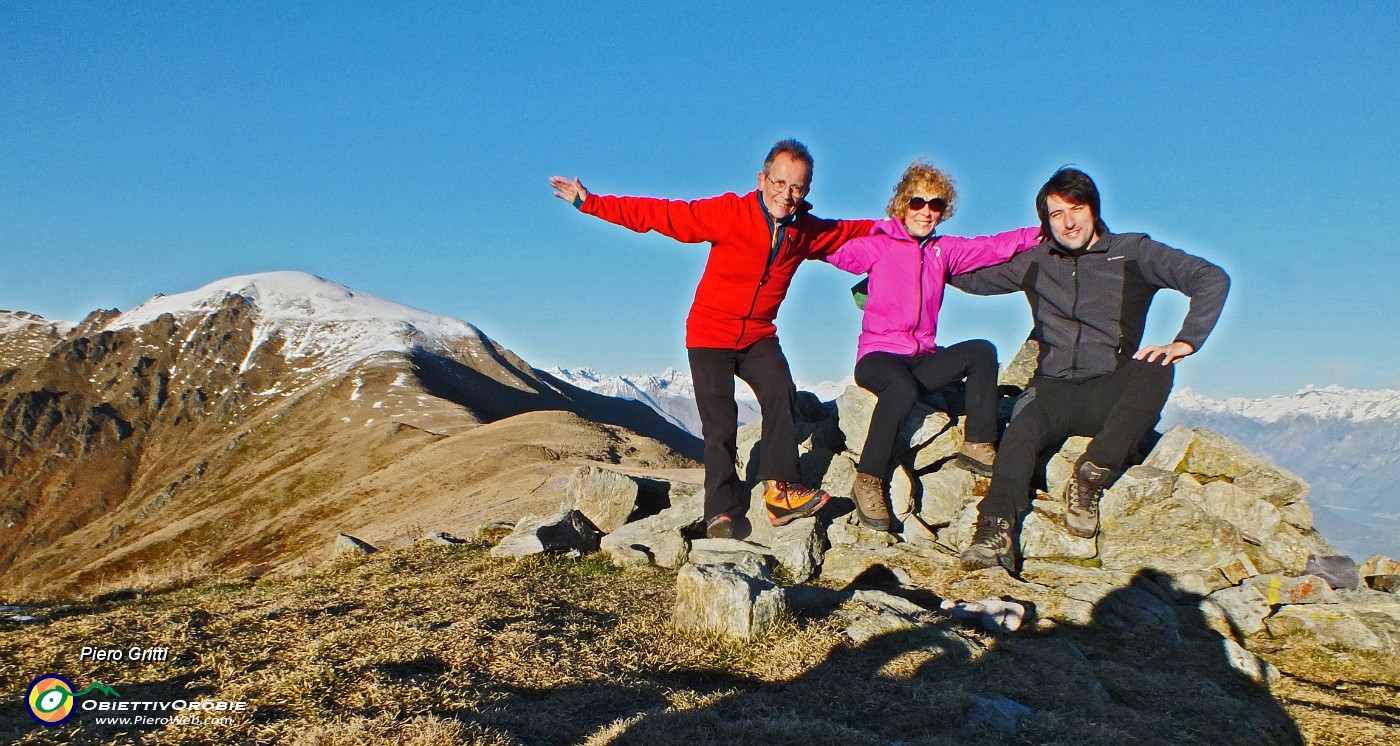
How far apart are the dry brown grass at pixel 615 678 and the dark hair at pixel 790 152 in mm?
5499

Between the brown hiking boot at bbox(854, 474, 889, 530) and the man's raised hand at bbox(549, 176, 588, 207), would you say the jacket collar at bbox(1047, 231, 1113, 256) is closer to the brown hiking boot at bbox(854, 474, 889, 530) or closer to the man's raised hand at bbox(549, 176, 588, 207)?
the brown hiking boot at bbox(854, 474, 889, 530)

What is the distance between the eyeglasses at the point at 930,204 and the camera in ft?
33.7

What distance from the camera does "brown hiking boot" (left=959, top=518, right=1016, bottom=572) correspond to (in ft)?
30.6

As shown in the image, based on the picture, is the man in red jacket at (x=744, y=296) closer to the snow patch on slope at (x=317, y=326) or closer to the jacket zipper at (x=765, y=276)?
the jacket zipper at (x=765, y=276)

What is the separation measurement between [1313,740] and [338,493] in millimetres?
65826

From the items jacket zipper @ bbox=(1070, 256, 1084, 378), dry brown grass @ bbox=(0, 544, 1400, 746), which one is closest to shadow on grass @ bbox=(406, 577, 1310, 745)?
dry brown grass @ bbox=(0, 544, 1400, 746)

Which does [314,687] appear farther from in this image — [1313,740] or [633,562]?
[1313,740]

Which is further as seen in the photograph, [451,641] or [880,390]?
[880,390]

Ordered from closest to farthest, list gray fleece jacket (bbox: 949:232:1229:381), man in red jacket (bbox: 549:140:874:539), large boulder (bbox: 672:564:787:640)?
large boulder (bbox: 672:564:787:640)
gray fleece jacket (bbox: 949:232:1229:381)
man in red jacket (bbox: 549:140:874:539)

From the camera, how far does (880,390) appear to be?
10.3 m

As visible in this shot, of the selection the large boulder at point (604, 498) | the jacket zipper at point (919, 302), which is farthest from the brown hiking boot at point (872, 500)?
the large boulder at point (604, 498)

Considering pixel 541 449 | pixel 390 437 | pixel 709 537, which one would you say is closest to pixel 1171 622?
pixel 709 537

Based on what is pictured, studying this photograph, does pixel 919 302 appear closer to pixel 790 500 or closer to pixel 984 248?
pixel 984 248

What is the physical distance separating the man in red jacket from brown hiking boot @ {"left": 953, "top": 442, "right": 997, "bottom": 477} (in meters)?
2.19
